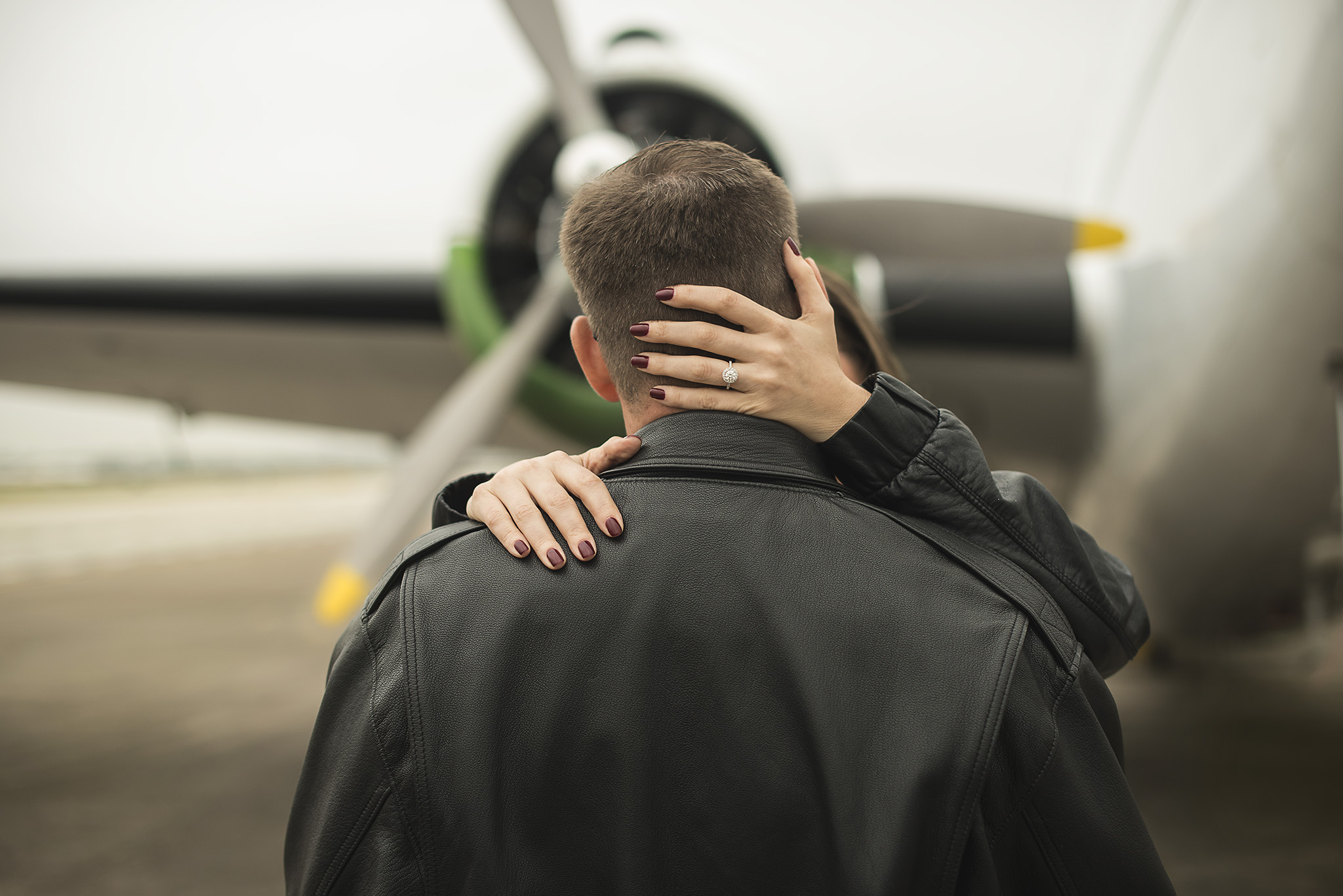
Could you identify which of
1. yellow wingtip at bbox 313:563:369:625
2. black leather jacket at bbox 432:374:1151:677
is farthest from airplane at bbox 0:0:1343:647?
black leather jacket at bbox 432:374:1151:677

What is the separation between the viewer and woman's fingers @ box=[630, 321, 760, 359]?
782 millimetres

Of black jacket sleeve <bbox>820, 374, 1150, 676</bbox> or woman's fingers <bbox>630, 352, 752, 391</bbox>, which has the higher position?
woman's fingers <bbox>630, 352, 752, 391</bbox>

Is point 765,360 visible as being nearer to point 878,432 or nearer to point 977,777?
point 878,432

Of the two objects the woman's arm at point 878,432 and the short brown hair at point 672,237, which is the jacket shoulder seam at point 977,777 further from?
the short brown hair at point 672,237

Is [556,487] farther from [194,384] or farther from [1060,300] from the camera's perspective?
[194,384]

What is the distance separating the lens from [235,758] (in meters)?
4.79

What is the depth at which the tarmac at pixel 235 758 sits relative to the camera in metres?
3.33

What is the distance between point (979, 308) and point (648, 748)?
4.46m

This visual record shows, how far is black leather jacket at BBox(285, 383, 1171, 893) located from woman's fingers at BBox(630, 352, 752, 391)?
131 millimetres

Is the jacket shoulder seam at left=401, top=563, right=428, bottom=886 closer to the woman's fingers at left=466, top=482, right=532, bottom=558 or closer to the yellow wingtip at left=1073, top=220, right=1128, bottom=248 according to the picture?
the woman's fingers at left=466, top=482, right=532, bottom=558

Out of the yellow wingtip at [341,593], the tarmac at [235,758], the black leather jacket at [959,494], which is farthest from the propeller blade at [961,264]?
the black leather jacket at [959,494]

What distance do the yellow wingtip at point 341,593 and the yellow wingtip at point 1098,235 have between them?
368cm

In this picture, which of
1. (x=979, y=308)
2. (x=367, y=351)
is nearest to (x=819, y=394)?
(x=979, y=308)

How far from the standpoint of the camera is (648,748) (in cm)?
75
